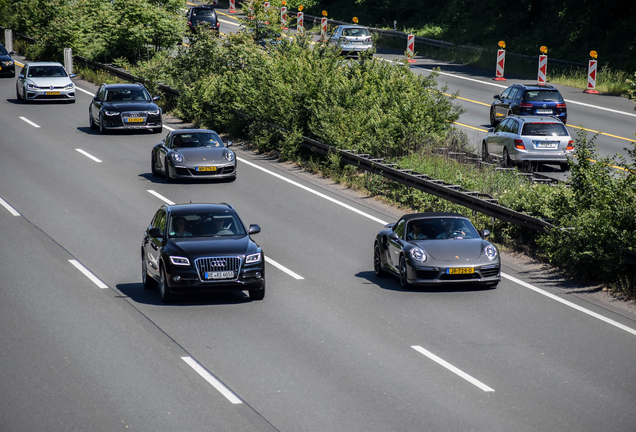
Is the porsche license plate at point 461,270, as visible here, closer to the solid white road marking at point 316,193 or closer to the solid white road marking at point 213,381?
the solid white road marking at point 213,381

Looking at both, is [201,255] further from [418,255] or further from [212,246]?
[418,255]

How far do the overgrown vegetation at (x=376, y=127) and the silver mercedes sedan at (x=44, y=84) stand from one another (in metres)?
3.49

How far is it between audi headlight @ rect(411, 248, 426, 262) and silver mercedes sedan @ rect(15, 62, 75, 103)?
26104 millimetres

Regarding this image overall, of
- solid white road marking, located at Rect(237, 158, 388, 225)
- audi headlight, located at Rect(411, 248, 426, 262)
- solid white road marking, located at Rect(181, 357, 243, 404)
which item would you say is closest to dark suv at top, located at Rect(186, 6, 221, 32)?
solid white road marking, located at Rect(237, 158, 388, 225)

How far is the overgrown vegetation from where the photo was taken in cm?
1509

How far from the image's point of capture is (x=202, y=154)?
2330 cm

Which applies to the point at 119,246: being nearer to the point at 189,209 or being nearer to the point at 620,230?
the point at 189,209

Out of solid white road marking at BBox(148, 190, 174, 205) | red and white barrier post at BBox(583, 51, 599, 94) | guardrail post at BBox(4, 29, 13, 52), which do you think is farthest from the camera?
guardrail post at BBox(4, 29, 13, 52)

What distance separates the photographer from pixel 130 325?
12156 mm

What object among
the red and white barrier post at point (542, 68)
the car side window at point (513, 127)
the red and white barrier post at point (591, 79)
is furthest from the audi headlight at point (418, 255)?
the red and white barrier post at point (542, 68)

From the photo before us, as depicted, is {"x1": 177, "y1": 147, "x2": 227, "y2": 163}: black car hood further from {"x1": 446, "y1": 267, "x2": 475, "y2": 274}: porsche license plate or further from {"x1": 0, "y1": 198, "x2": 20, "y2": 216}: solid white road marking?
{"x1": 446, "y1": 267, "x2": 475, "y2": 274}: porsche license plate

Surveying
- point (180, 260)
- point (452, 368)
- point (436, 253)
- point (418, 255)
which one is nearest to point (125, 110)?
point (180, 260)

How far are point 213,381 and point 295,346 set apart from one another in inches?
66.0

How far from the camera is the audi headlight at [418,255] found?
547 inches
